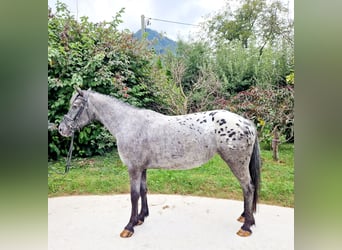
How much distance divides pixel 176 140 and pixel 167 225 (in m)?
0.79

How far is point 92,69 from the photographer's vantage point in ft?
10.1

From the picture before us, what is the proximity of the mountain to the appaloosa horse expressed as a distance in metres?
1.58

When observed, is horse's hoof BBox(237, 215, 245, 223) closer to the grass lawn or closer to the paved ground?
the paved ground

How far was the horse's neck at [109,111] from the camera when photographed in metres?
2.11

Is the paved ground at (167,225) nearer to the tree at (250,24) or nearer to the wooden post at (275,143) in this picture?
the wooden post at (275,143)

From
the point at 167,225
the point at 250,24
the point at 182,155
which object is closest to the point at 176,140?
the point at 182,155

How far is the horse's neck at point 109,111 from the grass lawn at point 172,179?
1275mm

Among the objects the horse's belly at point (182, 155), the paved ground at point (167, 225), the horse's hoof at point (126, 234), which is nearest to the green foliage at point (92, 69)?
the paved ground at point (167, 225)

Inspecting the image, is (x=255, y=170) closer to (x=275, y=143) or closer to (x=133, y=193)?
(x=133, y=193)

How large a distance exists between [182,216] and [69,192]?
1552 millimetres

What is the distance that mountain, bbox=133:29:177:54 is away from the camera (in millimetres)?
3354

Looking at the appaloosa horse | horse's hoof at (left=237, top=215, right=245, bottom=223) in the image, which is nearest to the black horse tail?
the appaloosa horse
